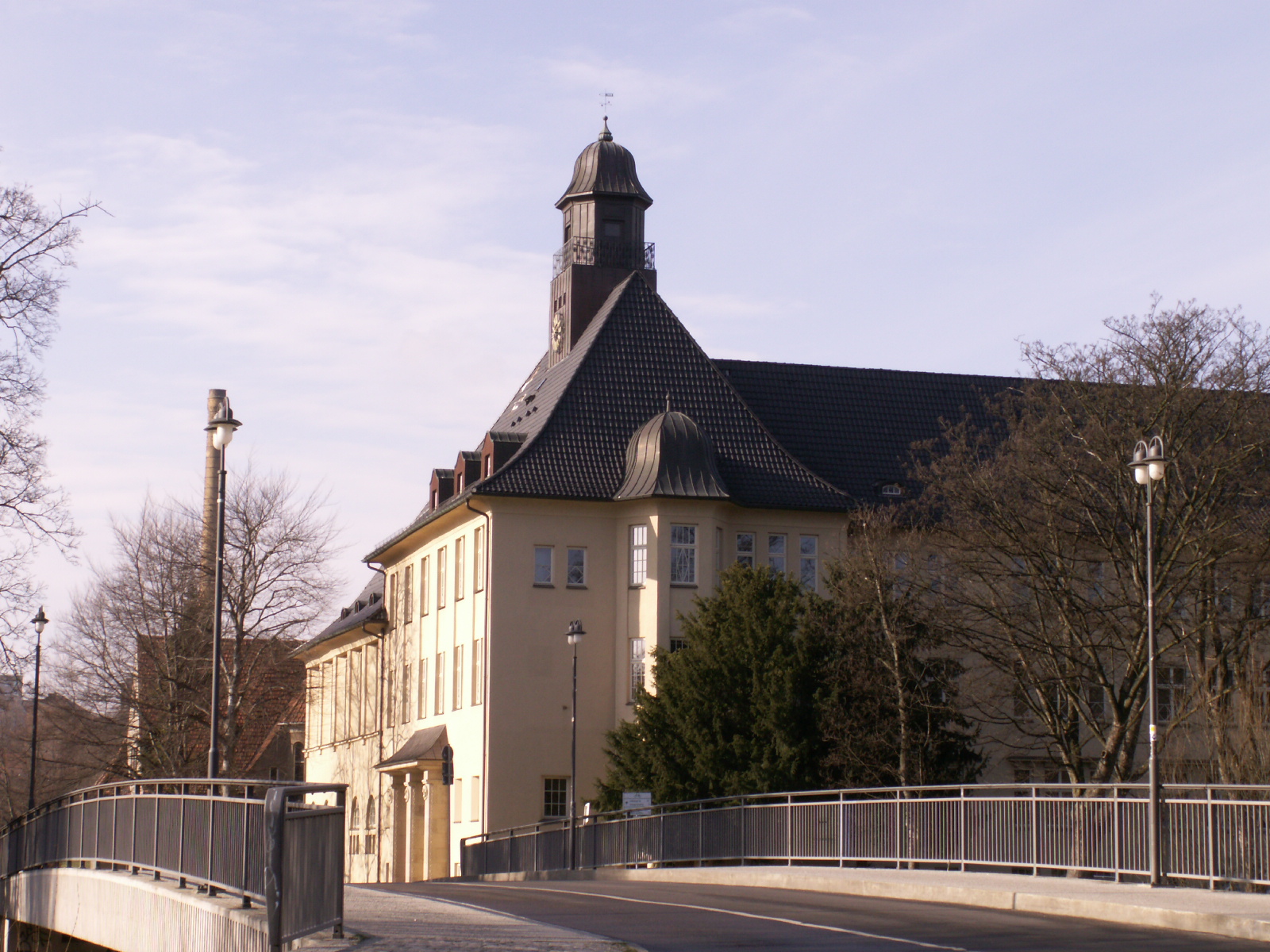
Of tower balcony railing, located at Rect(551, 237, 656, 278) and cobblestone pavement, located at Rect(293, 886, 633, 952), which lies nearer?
cobblestone pavement, located at Rect(293, 886, 633, 952)

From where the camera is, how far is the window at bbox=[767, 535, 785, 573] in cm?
4728

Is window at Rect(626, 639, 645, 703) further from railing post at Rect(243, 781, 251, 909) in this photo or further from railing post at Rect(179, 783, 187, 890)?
railing post at Rect(243, 781, 251, 909)

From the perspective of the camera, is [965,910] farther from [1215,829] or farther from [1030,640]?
[1030,640]

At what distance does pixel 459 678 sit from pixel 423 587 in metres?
6.84

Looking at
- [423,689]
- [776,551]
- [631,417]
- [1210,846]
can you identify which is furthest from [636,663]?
[1210,846]

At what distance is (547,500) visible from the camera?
45.9 metres

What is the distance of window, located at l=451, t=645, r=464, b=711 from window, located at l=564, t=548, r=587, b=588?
4472 mm

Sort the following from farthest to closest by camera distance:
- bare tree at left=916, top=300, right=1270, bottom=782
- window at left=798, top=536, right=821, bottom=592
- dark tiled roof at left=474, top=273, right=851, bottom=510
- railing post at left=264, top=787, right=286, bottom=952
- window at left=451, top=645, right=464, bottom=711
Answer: window at left=451, top=645, right=464, bottom=711 → window at left=798, top=536, right=821, bottom=592 → dark tiled roof at left=474, top=273, right=851, bottom=510 → bare tree at left=916, top=300, right=1270, bottom=782 → railing post at left=264, top=787, right=286, bottom=952

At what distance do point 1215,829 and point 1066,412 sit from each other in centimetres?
1704

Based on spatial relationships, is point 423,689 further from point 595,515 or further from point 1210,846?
point 1210,846

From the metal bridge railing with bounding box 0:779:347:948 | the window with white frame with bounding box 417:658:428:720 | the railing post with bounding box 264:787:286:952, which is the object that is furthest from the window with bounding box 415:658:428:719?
the railing post with bounding box 264:787:286:952

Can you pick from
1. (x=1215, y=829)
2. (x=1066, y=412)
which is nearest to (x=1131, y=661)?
(x=1066, y=412)

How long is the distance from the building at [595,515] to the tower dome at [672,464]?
0.06m

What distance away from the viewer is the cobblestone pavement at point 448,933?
12.5 meters
